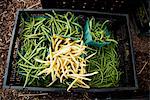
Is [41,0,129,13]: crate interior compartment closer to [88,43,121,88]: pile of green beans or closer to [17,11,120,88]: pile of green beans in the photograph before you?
[17,11,120,88]: pile of green beans

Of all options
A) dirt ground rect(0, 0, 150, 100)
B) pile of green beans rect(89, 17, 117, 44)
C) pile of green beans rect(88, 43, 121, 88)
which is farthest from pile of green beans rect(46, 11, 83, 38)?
dirt ground rect(0, 0, 150, 100)

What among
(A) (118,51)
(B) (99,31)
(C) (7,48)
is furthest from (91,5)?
(C) (7,48)

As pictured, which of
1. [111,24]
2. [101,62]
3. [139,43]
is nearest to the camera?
[101,62]

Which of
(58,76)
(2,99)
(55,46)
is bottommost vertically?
(2,99)

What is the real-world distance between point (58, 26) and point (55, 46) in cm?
25

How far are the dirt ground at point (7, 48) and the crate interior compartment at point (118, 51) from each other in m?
0.30

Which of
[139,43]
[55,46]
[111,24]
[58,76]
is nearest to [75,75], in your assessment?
[58,76]

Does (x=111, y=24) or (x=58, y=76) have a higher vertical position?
(x=111, y=24)

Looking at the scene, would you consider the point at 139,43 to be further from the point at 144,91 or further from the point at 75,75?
the point at 75,75

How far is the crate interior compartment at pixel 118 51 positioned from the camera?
2.60 meters

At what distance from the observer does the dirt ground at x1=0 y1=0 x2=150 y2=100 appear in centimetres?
302

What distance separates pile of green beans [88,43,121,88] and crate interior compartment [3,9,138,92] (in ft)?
0.28

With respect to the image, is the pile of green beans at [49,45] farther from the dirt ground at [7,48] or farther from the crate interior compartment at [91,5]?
the dirt ground at [7,48]

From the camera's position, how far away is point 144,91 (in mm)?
3111
